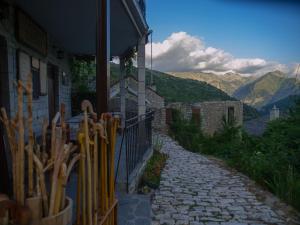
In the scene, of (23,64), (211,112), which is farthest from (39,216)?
(211,112)

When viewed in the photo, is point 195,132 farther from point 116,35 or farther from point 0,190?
point 0,190

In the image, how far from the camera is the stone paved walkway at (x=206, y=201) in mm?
4449

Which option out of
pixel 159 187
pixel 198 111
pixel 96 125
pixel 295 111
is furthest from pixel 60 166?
pixel 198 111

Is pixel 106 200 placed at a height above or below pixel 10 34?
below

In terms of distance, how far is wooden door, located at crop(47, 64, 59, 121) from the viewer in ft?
26.1

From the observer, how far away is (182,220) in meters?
4.39

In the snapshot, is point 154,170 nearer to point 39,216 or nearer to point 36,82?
point 36,82

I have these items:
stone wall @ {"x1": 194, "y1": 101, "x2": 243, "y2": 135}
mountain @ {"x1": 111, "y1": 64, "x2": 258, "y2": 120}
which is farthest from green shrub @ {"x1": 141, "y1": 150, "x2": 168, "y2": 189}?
mountain @ {"x1": 111, "y1": 64, "x2": 258, "y2": 120}

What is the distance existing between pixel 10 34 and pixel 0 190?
3.46 m

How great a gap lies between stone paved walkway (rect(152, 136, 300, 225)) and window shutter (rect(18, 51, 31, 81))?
9.88 feet

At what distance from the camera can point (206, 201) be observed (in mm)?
5277

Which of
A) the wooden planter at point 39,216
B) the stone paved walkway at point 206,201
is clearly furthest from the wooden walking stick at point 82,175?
the stone paved walkway at point 206,201

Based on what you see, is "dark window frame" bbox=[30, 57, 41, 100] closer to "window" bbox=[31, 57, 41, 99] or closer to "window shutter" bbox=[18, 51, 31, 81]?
"window" bbox=[31, 57, 41, 99]

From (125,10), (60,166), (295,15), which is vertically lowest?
A: (60,166)
